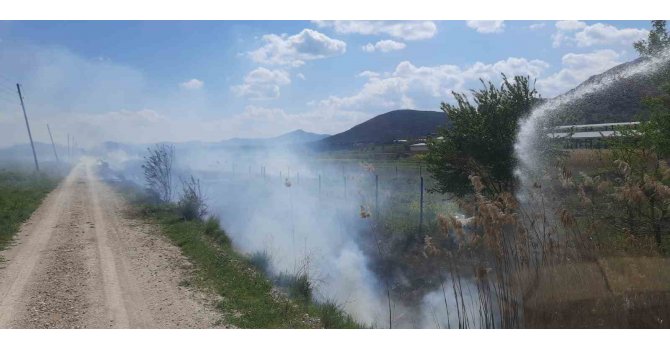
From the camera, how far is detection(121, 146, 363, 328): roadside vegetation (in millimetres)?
8211

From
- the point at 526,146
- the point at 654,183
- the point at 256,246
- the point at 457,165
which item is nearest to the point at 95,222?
the point at 256,246

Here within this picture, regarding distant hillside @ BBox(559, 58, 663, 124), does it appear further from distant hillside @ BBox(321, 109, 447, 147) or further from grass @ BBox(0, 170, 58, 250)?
grass @ BBox(0, 170, 58, 250)

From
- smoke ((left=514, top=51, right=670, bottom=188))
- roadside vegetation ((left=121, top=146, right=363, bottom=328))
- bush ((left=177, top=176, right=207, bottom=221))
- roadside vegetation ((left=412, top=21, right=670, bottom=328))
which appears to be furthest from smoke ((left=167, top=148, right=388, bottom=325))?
smoke ((left=514, top=51, right=670, bottom=188))

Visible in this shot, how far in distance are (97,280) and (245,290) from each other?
3136 mm

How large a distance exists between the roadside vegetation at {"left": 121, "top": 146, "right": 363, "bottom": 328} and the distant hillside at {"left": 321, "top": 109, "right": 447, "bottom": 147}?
21.7 ft

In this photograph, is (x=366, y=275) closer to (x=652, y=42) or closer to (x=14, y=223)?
(x=652, y=42)

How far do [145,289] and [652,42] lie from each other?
1052cm

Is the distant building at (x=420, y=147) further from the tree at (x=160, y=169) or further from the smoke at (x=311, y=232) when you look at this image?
the tree at (x=160, y=169)

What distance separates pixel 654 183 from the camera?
6715mm

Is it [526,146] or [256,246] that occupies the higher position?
[526,146]

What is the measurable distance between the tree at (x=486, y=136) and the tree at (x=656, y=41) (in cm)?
331

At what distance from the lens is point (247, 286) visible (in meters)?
9.96

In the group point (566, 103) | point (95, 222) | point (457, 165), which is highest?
point (566, 103)

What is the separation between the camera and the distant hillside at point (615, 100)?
31.9ft
